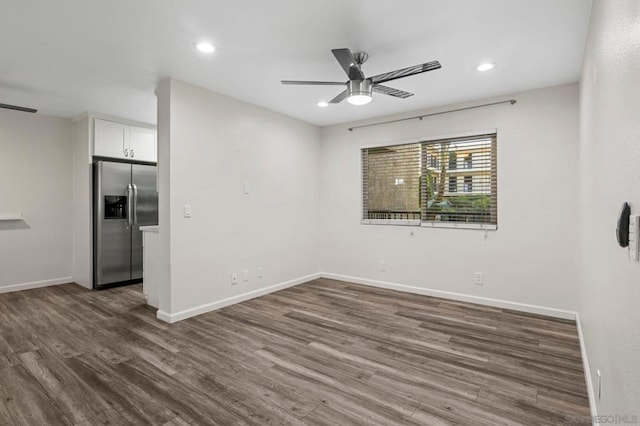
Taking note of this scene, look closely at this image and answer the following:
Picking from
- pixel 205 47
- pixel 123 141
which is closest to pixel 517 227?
pixel 205 47

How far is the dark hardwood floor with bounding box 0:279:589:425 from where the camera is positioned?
1962 millimetres

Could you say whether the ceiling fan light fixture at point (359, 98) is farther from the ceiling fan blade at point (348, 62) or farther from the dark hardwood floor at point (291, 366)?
the dark hardwood floor at point (291, 366)

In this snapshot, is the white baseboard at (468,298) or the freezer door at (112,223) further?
the freezer door at (112,223)

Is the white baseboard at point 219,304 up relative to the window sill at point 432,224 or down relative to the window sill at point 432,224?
down

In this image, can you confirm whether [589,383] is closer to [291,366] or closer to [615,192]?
[615,192]

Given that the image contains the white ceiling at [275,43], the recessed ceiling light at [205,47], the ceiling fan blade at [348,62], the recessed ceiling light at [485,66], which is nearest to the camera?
the white ceiling at [275,43]

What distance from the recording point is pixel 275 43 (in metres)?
2.65

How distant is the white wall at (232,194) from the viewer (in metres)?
3.48

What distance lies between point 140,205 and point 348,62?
13.3 ft

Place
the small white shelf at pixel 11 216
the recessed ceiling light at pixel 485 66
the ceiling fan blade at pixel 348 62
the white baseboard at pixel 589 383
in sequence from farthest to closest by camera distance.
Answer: the small white shelf at pixel 11 216 → the recessed ceiling light at pixel 485 66 → the ceiling fan blade at pixel 348 62 → the white baseboard at pixel 589 383

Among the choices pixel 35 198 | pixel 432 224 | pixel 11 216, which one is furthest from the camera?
pixel 35 198

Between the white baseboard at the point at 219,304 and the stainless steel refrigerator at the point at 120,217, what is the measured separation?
A: 1899mm

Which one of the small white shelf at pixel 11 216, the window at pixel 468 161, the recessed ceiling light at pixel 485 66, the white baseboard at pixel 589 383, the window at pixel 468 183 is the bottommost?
the white baseboard at pixel 589 383

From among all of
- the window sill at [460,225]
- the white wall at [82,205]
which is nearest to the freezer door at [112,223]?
the white wall at [82,205]
